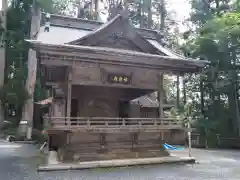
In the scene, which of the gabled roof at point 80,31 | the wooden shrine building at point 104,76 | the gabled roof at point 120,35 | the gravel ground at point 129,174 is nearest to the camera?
the gravel ground at point 129,174

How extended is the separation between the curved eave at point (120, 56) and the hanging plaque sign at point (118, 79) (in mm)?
533

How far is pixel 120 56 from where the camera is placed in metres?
8.02

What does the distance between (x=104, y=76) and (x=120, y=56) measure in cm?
109

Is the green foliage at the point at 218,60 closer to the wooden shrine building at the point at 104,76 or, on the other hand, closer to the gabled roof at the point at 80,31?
the gabled roof at the point at 80,31

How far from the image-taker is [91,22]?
39.3ft

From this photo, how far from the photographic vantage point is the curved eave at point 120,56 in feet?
24.0

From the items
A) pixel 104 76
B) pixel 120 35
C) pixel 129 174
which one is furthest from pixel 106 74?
pixel 129 174

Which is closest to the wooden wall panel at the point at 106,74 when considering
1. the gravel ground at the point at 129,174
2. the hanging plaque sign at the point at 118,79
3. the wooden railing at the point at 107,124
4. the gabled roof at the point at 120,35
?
the hanging plaque sign at the point at 118,79

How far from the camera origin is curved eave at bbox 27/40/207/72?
7.30 metres

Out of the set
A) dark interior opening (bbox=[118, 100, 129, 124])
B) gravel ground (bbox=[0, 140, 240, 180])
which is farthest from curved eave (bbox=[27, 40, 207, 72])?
gravel ground (bbox=[0, 140, 240, 180])

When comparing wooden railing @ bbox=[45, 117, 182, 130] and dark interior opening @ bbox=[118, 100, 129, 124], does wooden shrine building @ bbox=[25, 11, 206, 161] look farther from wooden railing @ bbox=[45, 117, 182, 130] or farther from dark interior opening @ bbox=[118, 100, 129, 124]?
dark interior opening @ bbox=[118, 100, 129, 124]

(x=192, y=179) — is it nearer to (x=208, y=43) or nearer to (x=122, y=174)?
(x=122, y=174)

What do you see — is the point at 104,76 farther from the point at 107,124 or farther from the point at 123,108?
the point at 123,108

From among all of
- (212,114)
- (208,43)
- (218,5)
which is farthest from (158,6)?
(212,114)
